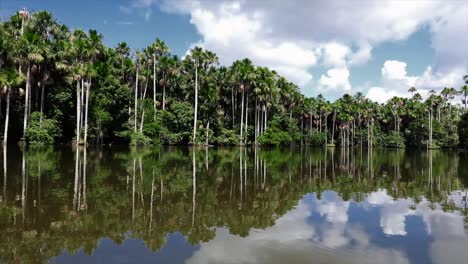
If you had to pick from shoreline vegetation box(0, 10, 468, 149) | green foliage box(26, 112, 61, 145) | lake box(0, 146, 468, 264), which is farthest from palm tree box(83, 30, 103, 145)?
lake box(0, 146, 468, 264)

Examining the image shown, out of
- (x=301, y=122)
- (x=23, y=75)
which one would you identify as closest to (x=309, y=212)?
(x=23, y=75)

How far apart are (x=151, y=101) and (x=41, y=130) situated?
16438 millimetres

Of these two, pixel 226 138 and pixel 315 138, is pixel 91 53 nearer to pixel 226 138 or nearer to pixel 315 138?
pixel 226 138

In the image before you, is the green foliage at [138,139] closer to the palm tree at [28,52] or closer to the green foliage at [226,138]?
the green foliage at [226,138]

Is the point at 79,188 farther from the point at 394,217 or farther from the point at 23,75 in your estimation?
the point at 23,75

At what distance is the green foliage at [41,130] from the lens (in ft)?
132

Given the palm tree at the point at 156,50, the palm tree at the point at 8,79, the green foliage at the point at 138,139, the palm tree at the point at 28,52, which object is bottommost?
the green foliage at the point at 138,139

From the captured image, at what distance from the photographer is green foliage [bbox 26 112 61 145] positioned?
4021 cm

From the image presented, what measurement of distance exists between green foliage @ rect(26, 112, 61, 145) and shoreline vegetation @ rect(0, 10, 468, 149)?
0.11 metres

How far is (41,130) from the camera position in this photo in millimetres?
40844

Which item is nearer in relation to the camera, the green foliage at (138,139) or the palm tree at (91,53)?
the palm tree at (91,53)

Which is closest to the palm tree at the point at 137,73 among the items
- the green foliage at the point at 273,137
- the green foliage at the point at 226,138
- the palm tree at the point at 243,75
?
the green foliage at the point at 226,138

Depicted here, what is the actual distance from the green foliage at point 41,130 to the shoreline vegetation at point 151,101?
0.11 m

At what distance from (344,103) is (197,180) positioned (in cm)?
7669
